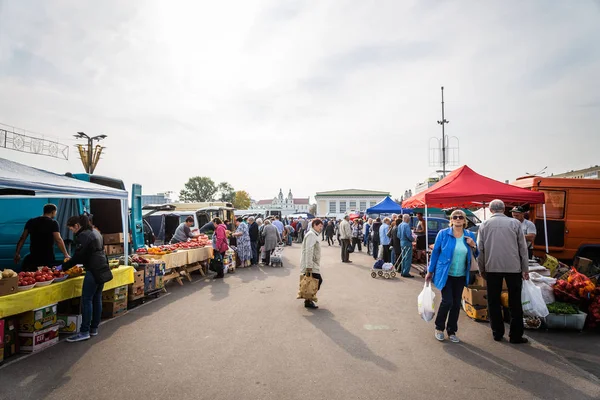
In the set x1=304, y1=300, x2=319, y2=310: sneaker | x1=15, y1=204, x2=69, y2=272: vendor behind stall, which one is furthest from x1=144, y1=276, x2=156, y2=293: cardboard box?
x1=304, y1=300, x2=319, y2=310: sneaker

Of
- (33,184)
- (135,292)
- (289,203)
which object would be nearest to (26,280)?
(33,184)

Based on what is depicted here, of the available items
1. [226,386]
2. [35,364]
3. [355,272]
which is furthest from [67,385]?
[355,272]

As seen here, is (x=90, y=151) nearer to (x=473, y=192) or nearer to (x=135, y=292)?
(x=135, y=292)

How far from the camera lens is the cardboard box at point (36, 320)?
4.67 meters

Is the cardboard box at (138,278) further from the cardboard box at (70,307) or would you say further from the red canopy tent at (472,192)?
the red canopy tent at (472,192)

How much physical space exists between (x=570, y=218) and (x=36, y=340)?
38.2 feet

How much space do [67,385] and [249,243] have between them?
940 centimetres

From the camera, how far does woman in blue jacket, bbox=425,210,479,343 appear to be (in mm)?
4832

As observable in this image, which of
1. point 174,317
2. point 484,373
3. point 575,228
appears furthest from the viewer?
point 575,228

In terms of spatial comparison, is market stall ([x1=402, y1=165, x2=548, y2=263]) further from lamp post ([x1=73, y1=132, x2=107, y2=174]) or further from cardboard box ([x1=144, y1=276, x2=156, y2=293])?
lamp post ([x1=73, y1=132, x2=107, y2=174])

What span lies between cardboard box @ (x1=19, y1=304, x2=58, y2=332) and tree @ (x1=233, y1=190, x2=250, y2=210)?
98975mm

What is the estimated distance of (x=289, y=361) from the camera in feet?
13.9

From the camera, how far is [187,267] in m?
A: 10.4

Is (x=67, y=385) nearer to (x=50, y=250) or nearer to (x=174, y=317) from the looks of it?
(x=174, y=317)
